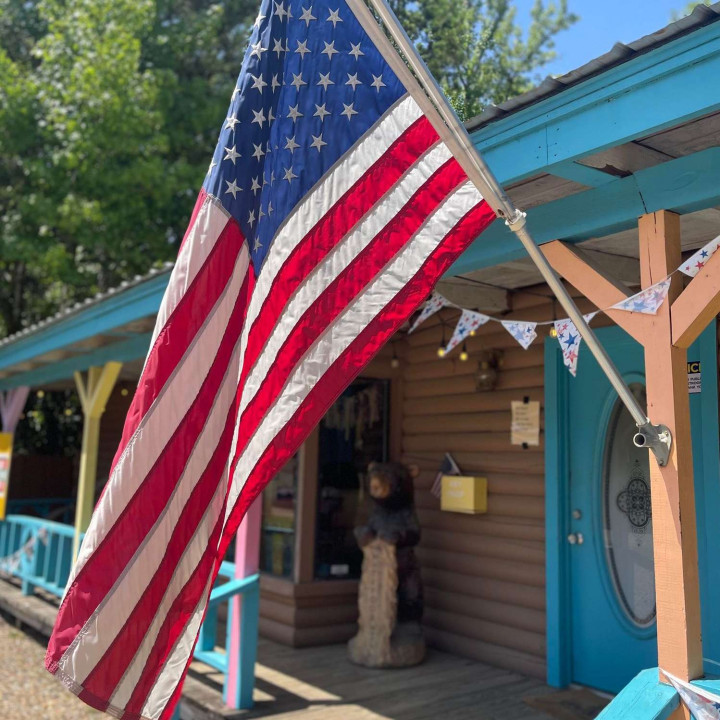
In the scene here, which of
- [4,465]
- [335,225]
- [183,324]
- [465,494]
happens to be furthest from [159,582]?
[4,465]

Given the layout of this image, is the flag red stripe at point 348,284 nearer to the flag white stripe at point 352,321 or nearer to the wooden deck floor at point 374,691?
the flag white stripe at point 352,321

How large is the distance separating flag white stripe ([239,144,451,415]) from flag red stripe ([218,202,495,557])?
18cm

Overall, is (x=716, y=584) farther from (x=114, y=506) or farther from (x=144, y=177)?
(x=144, y=177)

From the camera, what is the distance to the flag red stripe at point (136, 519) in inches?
85.2

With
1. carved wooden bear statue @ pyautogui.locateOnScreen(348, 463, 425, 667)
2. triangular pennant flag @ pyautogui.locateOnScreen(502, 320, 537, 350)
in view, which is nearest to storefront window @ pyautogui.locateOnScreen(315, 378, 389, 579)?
carved wooden bear statue @ pyautogui.locateOnScreen(348, 463, 425, 667)

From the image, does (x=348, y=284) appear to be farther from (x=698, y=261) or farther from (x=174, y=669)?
(x=174, y=669)

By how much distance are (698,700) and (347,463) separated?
4.27 metres

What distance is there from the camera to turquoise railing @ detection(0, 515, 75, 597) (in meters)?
7.13

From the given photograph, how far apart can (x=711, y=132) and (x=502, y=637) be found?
12.3 ft

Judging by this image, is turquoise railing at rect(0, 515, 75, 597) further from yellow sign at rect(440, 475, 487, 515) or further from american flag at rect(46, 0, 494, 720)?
american flag at rect(46, 0, 494, 720)

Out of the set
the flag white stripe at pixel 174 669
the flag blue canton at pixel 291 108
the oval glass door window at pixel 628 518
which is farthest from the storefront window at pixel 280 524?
the flag blue canton at pixel 291 108

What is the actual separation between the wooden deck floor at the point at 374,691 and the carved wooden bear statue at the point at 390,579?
0.13 m

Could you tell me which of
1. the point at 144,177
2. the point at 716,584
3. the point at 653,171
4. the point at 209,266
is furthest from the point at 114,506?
the point at 144,177

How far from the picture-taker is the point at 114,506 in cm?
221
